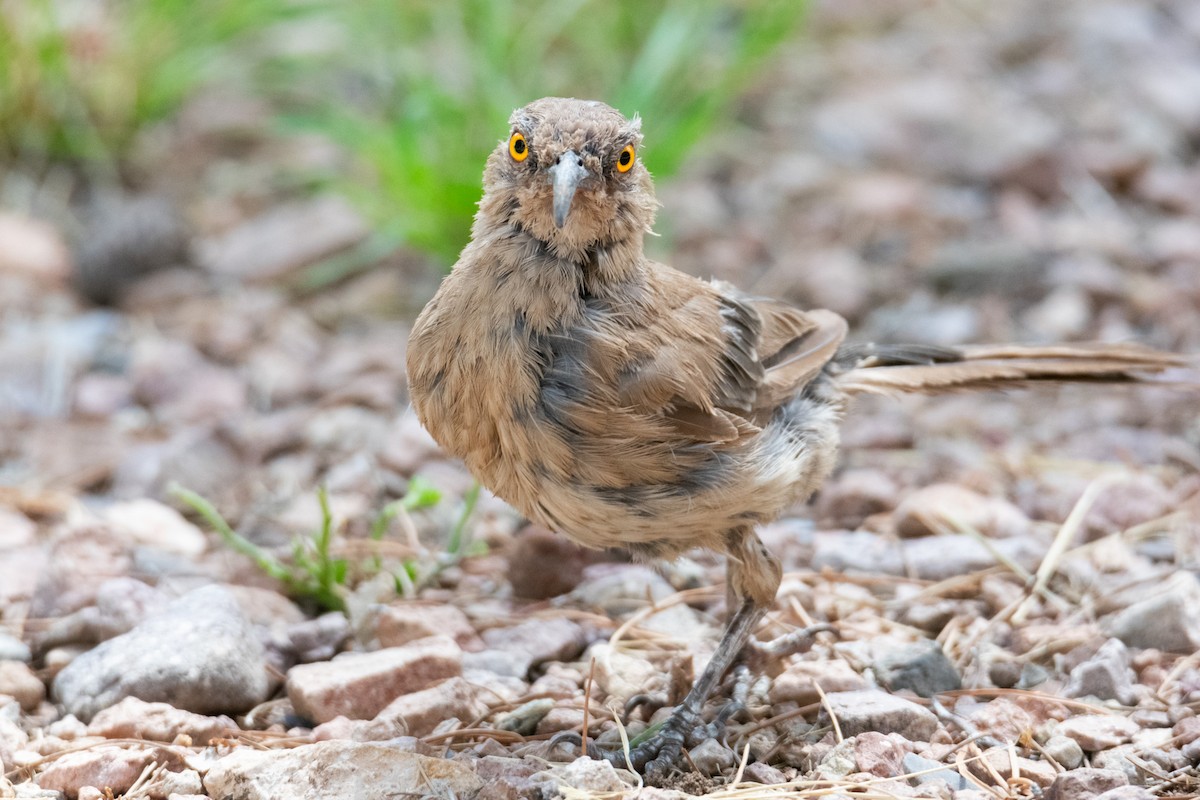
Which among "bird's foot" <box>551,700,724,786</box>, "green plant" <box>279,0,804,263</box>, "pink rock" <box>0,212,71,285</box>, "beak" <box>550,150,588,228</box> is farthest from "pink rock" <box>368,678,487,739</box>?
"pink rock" <box>0,212,71,285</box>

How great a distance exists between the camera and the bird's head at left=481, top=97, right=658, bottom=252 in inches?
137

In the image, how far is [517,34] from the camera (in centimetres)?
745

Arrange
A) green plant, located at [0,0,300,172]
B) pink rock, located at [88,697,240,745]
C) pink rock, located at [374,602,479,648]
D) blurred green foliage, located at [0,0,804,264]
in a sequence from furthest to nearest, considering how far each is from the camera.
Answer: green plant, located at [0,0,300,172], blurred green foliage, located at [0,0,804,264], pink rock, located at [374,602,479,648], pink rock, located at [88,697,240,745]

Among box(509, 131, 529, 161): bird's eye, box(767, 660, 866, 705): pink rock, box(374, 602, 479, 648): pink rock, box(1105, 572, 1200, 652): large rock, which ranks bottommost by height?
box(374, 602, 479, 648): pink rock

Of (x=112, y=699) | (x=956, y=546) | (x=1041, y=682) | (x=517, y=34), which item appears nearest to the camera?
(x=112, y=699)

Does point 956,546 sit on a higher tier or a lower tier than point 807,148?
lower

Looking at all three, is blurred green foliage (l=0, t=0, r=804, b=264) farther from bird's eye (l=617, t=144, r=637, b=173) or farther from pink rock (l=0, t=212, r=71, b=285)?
bird's eye (l=617, t=144, r=637, b=173)

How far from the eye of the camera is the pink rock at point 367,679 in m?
3.53

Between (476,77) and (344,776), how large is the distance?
4333mm

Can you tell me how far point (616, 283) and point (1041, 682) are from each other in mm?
1659

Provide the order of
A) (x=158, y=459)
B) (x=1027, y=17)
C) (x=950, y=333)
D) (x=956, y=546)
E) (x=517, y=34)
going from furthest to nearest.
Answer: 1. (x=1027, y=17)
2. (x=517, y=34)
3. (x=950, y=333)
4. (x=158, y=459)
5. (x=956, y=546)

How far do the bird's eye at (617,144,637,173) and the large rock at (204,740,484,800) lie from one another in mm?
1612

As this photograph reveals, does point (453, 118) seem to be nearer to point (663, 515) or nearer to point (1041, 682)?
point (663, 515)

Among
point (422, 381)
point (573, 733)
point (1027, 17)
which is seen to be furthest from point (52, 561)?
point (1027, 17)
